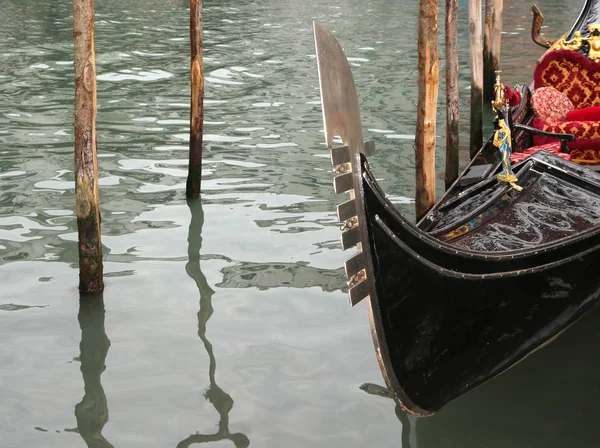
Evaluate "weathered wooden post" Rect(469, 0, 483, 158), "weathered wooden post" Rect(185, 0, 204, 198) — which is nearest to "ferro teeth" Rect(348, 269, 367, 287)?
"weathered wooden post" Rect(185, 0, 204, 198)

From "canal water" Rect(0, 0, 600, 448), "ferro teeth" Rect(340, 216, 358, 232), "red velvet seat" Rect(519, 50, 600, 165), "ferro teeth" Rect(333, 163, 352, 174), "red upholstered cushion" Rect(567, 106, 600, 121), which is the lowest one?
"canal water" Rect(0, 0, 600, 448)

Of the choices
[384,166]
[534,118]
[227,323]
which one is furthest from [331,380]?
[384,166]

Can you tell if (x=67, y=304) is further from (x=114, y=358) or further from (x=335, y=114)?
(x=335, y=114)

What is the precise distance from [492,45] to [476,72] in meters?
2.04

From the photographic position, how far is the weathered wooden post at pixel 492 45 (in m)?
7.22

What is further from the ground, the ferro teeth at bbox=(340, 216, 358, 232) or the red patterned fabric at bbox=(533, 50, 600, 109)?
the ferro teeth at bbox=(340, 216, 358, 232)

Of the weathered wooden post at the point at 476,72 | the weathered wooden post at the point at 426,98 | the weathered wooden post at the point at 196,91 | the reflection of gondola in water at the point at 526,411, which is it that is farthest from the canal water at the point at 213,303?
the weathered wooden post at the point at 426,98

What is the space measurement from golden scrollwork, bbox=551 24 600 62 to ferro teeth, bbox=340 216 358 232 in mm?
2976

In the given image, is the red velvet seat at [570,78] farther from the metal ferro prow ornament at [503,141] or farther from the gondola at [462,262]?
the gondola at [462,262]

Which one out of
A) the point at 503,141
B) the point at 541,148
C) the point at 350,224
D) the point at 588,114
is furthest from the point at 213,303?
the point at 588,114

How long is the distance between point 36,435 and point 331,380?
101 cm

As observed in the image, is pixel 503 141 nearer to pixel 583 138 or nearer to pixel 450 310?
pixel 583 138

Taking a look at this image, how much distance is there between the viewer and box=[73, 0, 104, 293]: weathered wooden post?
11.3ft

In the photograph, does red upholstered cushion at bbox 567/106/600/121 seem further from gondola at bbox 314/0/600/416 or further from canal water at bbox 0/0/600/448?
gondola at bbox 314/0/600/416
